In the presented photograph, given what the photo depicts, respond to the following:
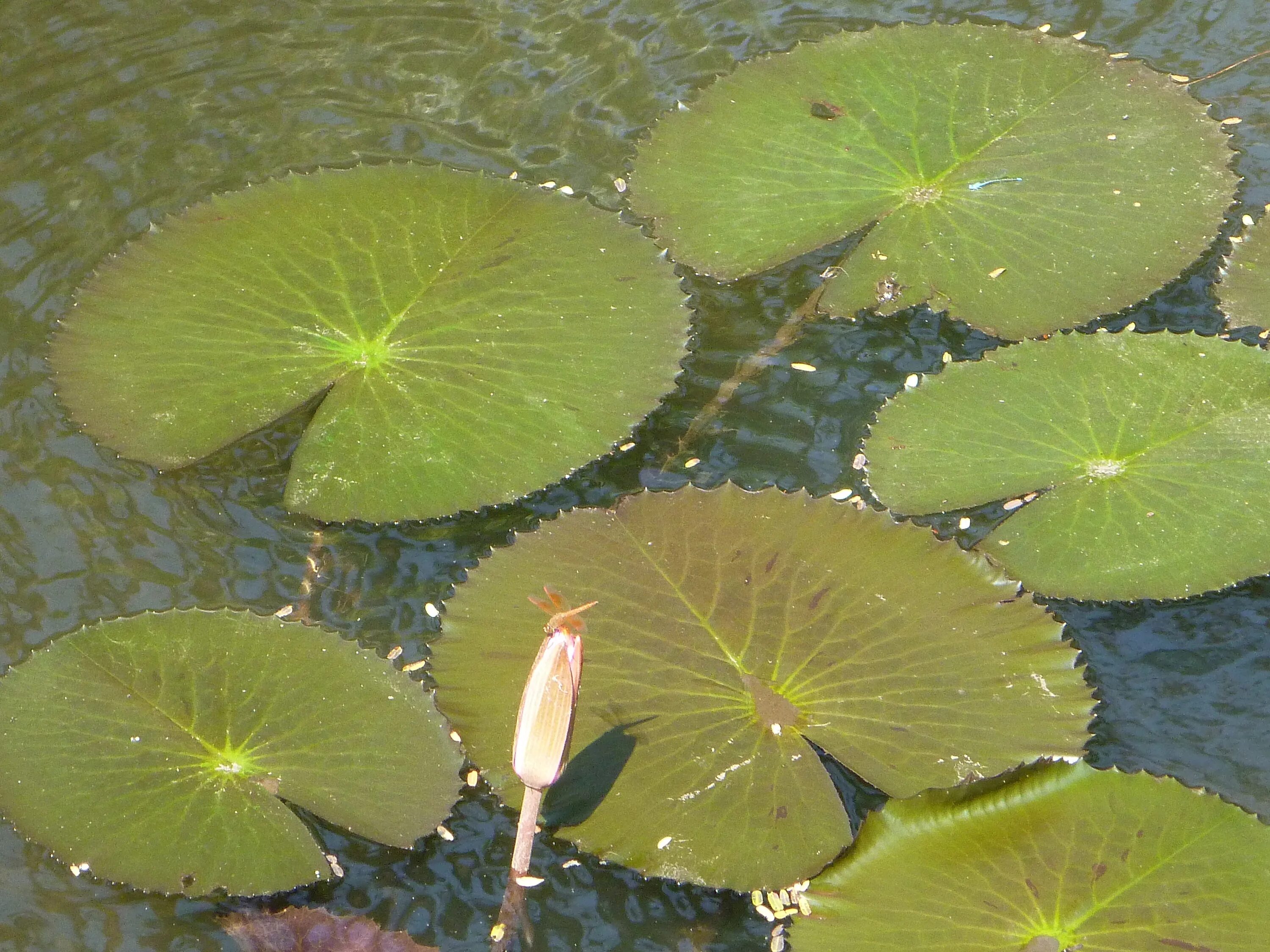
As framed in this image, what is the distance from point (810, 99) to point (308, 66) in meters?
1.68

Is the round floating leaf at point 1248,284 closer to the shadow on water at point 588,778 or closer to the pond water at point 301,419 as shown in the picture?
the pond water at point 301,419

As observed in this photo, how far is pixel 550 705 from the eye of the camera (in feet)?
6.56

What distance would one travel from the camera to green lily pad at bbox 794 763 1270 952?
213cm

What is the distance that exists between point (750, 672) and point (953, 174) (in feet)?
5.80

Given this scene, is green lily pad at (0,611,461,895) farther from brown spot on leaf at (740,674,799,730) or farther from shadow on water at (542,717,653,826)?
brown spot on leaf at (740,674,799,730)

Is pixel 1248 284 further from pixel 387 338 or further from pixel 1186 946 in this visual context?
pixel 387 338

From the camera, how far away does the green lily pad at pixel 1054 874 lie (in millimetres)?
2135

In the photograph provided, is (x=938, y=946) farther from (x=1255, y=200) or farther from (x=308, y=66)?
(x=308, y=66)

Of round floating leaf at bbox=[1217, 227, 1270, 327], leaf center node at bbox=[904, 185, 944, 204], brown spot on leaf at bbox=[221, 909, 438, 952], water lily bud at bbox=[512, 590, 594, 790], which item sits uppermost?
water lily bud at bbox=[512, 590, 594, 790]

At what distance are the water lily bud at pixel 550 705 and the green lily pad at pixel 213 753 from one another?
0.47 m

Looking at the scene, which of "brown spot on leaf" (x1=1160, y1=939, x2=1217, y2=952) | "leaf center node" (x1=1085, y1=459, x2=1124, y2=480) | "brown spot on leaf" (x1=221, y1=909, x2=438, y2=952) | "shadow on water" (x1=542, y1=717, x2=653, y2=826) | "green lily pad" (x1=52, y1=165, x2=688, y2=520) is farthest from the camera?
"green lily pad" (x1=52, y1=165, x2=688, y2=520)

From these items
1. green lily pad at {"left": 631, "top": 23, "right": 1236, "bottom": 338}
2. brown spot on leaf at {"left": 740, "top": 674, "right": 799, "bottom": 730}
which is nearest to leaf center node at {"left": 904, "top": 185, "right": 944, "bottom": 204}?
green lily pad at {"left": 631, "top": 23, "right": 1236, "bottom": 338}

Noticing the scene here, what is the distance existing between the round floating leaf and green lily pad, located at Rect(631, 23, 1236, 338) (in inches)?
4.1

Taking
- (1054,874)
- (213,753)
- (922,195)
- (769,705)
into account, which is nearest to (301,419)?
(213,753)
